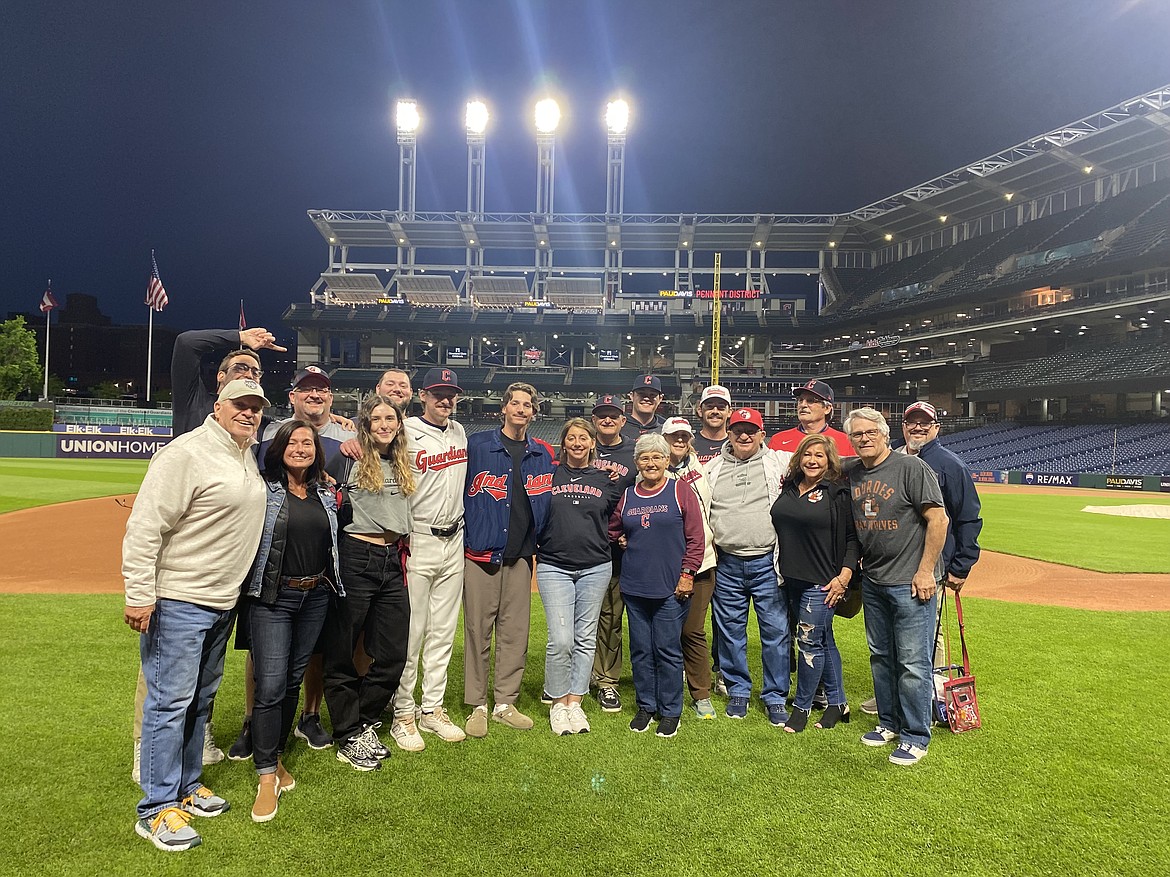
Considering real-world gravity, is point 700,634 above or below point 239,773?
above

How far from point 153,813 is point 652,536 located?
10.2 ft

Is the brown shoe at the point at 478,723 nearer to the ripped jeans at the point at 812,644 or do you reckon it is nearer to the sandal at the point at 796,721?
the sandal at the point at 796,721

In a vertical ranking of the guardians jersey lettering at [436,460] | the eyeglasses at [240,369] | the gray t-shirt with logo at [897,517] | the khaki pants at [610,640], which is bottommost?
the khaki pants at [610,640]

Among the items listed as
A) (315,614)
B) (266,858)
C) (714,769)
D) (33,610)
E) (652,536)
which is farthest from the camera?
(33,610)

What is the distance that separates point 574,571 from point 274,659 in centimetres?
199

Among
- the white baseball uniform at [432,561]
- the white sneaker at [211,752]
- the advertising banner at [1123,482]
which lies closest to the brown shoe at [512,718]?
the white baseball uniform at [432,561]

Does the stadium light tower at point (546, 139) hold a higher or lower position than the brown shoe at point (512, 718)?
higher

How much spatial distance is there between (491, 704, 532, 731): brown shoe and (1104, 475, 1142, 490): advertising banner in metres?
34.7

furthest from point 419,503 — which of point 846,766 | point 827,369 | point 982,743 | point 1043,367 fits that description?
point 827,369

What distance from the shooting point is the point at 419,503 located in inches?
167

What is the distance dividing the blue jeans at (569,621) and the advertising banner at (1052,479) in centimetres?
3467

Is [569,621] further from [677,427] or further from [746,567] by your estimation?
[677,427]

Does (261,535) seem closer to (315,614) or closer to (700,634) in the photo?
(315,614)

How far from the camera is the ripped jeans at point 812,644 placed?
452 cm
